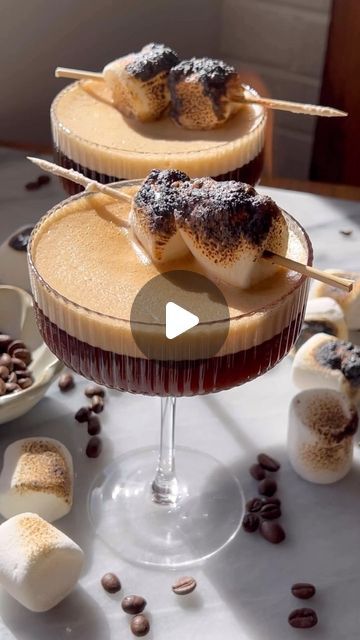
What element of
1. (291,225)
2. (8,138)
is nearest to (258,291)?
(291,225)

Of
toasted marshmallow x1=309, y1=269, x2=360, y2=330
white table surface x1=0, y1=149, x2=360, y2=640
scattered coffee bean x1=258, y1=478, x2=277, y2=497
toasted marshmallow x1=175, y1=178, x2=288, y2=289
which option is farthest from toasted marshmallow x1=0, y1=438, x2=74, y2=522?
toasted marshmallow x1=309, y1=269, x2=360, y2=330

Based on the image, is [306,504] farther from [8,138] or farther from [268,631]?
[8,138]

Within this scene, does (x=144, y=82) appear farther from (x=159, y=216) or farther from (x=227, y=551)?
(x=227, y=551)

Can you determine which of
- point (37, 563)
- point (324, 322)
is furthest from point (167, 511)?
point (324, 322)

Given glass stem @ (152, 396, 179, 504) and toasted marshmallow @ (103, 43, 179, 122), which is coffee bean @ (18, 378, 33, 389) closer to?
glass stem @ (152, 396, 179, 504)

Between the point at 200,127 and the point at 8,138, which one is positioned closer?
the point at 200,127

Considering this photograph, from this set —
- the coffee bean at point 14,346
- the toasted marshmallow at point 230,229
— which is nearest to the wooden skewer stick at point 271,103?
the toasted marshmallow at point 230,229

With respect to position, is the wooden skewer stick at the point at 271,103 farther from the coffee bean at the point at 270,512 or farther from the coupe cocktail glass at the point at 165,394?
the coffee bean at the point at 270,512
